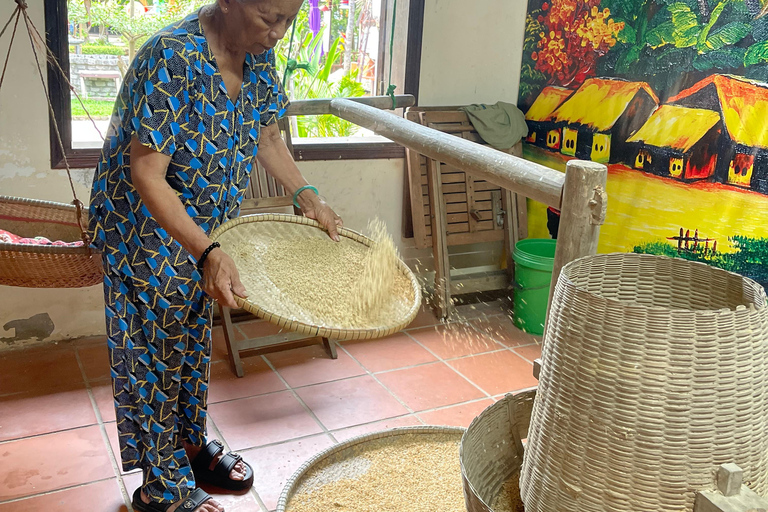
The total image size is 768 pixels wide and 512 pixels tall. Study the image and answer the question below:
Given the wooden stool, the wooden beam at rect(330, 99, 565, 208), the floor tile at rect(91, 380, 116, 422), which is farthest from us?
the wooden stool

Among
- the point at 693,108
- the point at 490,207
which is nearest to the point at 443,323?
the point at 490,207

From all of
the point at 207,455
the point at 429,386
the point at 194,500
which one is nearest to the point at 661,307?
the point at 194,500

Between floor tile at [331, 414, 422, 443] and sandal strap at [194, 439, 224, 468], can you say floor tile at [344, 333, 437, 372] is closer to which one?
floor tile at [331, 414, 422, 443]

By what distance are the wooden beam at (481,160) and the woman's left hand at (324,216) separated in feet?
1.06

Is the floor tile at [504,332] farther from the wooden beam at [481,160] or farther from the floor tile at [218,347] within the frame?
the wooden beam at [481,160]

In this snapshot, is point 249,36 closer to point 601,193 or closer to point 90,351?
point 601,193

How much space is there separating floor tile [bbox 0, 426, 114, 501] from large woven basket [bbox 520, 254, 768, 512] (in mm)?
1893

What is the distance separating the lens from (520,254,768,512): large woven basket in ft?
3.61

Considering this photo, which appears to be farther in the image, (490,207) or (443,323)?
(490,207)

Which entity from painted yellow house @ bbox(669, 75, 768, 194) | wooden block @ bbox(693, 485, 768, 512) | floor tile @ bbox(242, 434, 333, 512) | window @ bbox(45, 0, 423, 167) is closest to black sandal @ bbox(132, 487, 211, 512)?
floor tile @ bbox(242, 434, 333, 512)

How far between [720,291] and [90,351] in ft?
9.73

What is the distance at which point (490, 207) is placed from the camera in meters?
4.27

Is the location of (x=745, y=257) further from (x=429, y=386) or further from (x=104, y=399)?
(x=104, y=399)

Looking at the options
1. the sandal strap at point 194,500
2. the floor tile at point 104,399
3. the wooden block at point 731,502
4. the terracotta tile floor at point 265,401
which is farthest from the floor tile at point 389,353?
the wooden block at point 731,502
